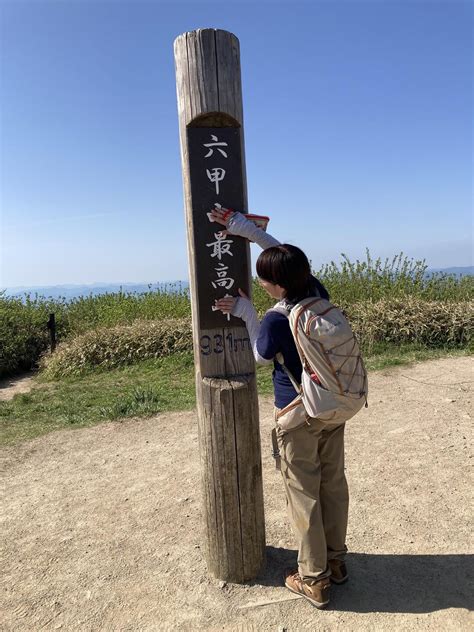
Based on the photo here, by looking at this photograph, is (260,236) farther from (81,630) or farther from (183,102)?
(81,630)

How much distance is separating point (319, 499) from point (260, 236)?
4.39 feet

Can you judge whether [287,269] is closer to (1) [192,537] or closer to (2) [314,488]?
(2) [314,488]

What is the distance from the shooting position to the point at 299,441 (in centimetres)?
229

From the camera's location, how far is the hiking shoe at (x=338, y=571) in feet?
8.46

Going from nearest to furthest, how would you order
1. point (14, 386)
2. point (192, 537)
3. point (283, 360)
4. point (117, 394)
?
point (283, 360)
point (192, 537)
point (117, 394)
point (14, 386)

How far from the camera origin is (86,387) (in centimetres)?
816

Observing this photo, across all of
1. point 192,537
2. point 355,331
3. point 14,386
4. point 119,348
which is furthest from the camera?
point 119,348

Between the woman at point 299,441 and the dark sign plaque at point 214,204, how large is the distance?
0.06m

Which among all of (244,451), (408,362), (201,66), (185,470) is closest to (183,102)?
(201,66)

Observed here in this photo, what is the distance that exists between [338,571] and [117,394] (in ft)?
17.7

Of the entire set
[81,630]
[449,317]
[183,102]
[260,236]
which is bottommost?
[81,630]

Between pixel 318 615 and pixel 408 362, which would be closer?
pixel 318 615

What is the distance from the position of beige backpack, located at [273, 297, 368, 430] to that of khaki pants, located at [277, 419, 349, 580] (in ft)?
0.50

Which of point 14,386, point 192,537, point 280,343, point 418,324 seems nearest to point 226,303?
point 280,343
